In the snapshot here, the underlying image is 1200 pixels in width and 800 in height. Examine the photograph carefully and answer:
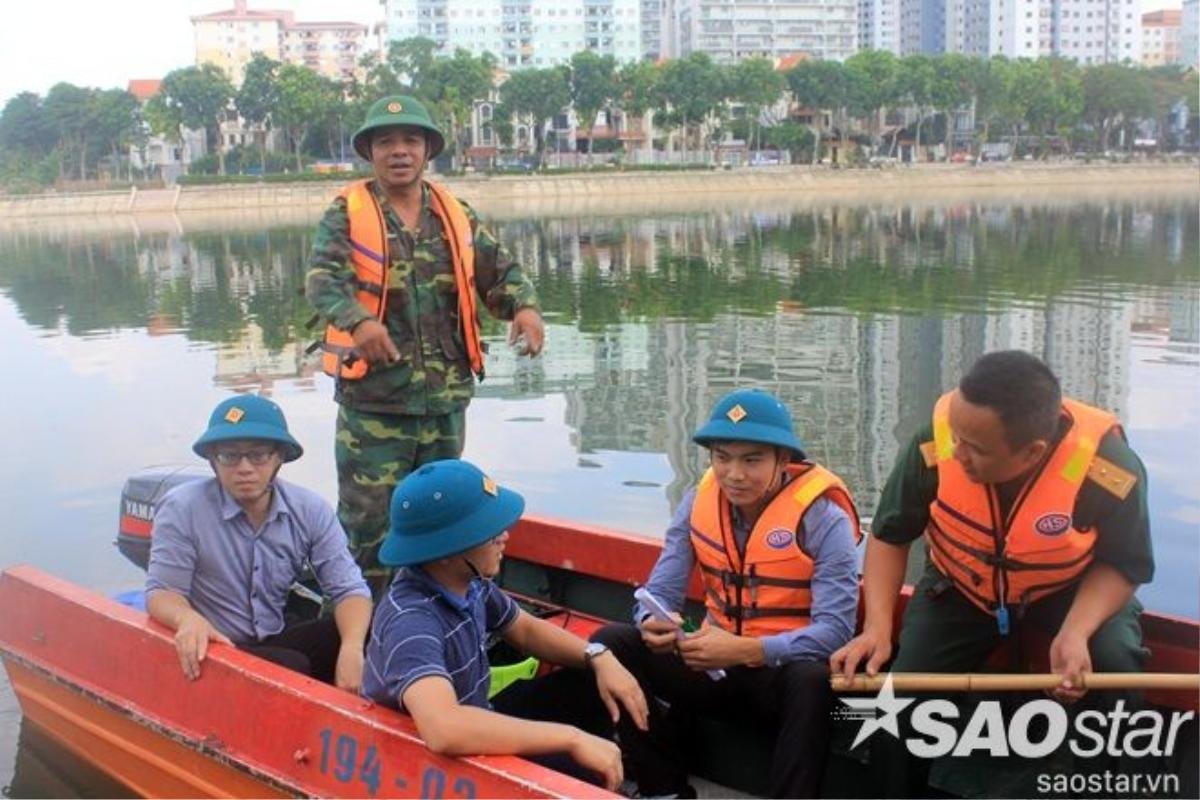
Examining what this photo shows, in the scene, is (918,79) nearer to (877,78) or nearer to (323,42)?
(877,78)

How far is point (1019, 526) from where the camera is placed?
11.3 feet

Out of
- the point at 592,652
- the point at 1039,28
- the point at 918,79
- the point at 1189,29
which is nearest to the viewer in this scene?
the point at 592,652

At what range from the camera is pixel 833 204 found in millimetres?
56062

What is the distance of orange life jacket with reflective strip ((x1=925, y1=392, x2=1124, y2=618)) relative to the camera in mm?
3408

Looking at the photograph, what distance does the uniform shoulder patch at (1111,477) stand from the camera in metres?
3.37

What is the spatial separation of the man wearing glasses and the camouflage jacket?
700 millimetres

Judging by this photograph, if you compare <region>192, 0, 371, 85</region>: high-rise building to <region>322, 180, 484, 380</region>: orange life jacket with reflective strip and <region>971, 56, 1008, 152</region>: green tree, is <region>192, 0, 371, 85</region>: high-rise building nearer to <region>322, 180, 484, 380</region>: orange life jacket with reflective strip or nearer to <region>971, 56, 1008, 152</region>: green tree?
<region>971, 56, 1008, 152</region>: green tree

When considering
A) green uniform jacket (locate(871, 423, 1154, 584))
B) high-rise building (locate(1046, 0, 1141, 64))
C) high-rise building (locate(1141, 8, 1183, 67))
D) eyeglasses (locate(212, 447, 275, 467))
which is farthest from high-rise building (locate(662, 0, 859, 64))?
green uniform jacket (locate(871, 423, 1154, 584))

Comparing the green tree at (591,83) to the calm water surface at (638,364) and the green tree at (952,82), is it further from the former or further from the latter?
the calm water surface at (638,364)

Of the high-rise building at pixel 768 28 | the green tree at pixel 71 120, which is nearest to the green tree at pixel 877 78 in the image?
the high-rise building at pixel 768 28

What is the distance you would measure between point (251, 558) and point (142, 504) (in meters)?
2.10

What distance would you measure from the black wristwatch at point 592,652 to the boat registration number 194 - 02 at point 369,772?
597 millimetres

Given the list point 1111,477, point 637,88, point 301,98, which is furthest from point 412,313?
point 637,88

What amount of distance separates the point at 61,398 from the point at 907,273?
14.1 meters
